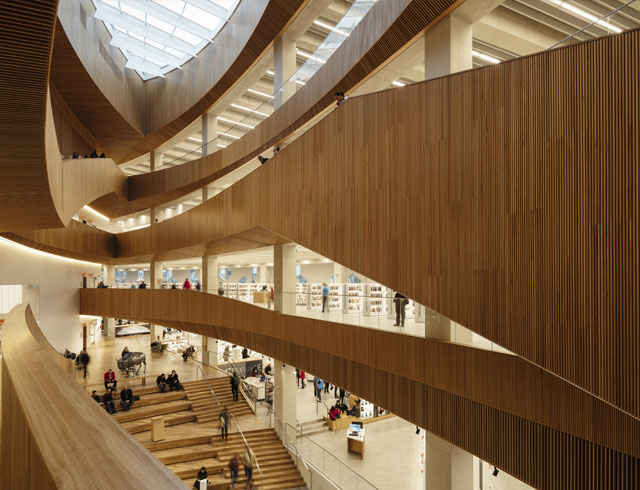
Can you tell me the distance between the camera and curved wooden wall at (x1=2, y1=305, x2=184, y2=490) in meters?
0.89

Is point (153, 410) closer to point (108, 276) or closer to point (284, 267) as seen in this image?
point (284, 267)

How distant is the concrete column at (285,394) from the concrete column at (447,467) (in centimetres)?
775

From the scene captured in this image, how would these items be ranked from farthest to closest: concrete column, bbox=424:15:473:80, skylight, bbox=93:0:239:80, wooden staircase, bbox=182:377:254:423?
wooden staircase, bbox=182:377:254:423 → skylight, bbox=93:0:239:80 → concrete column, bbox=424:15:473:80

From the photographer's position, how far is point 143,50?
58.4 feet

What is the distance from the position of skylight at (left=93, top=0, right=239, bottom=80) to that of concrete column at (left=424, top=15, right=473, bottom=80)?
982 centimetres

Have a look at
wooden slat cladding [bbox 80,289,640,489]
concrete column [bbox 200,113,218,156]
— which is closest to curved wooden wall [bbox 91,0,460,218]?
concrete column [bbox 200,113,218,156]

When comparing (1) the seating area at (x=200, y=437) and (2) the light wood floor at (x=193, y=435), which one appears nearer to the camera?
(1) the seating area at (x=200, y=437)

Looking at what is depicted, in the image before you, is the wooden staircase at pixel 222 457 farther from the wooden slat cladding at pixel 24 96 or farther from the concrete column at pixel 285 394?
the wooden slat cladding at pixel 24 96

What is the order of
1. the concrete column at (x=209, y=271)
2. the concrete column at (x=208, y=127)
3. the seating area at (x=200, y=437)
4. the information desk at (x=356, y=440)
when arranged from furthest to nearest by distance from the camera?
the concrete column at (x=209, y=271) < the concrete column at (x=208, y=127) < the information desk at (x=356, y=440) < the seating area at (x=200, y=437)

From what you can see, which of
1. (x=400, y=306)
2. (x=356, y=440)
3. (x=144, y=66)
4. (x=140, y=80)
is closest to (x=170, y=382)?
(x=356, y=440)

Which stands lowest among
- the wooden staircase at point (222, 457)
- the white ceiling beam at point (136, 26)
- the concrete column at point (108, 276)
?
the wooden staircase at point (222, 457)

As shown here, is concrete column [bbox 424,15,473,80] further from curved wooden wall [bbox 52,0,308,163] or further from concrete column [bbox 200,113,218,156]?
concrete column [bbox 200,113,218,156]

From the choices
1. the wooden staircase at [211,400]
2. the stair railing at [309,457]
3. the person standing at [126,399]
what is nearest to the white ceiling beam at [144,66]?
the person standing at [126,399]

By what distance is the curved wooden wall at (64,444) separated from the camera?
886 mm
